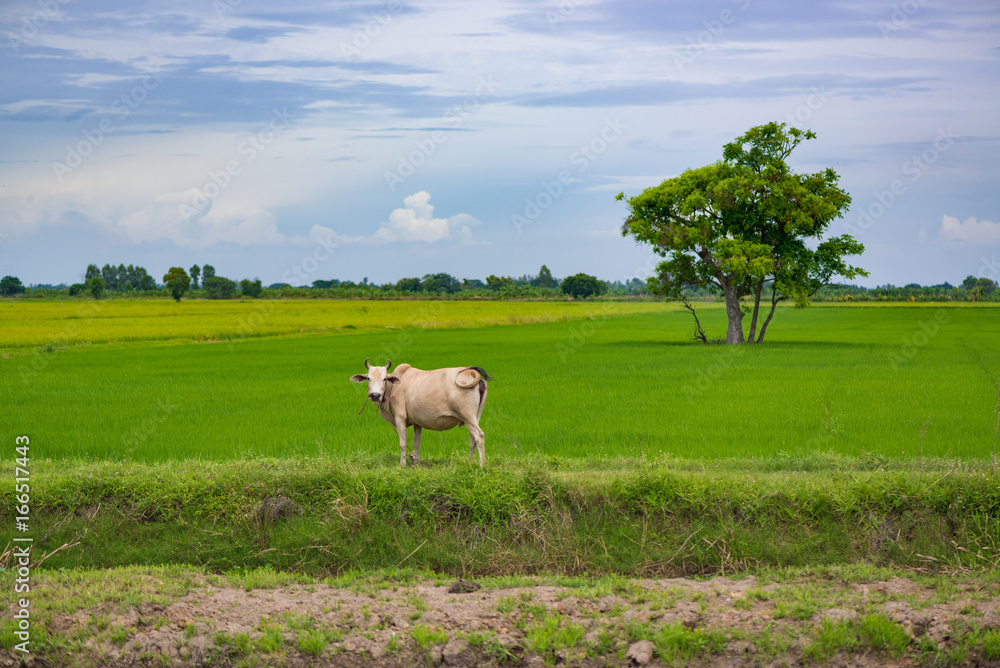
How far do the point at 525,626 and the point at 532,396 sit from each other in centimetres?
1197

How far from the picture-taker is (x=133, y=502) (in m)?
8.07

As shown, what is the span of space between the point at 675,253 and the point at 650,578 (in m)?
30.3

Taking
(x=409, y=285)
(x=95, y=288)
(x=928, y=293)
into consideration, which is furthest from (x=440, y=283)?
(x=928, y=293)

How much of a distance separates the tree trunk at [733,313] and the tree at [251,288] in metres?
82.4

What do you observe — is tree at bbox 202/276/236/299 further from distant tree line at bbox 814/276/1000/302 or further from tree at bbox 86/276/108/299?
distant tree line at bbox 814/276/1000/302

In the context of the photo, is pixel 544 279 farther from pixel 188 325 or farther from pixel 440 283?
pixel 188 325

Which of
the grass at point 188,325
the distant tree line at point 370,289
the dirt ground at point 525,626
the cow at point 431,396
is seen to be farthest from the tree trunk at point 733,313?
the distant tree line at point 370,289

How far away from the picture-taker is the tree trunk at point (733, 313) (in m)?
34.9

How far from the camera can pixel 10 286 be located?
11000 centimetres

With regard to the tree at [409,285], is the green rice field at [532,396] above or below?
below

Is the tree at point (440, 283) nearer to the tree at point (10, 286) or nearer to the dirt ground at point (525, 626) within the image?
the tree at point (10, 286)

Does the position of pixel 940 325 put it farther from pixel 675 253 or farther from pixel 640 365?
pixel 640 365

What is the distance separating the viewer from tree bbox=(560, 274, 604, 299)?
12644 centimetres

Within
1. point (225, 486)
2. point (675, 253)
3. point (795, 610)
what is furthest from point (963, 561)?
point (675, 253)
